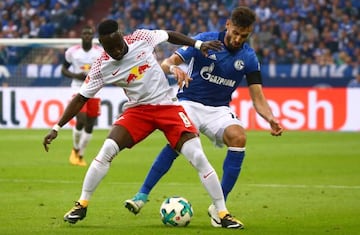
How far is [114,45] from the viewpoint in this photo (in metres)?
9.18

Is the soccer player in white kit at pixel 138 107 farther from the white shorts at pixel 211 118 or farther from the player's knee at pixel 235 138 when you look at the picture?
the white shorts at pixel 211 118

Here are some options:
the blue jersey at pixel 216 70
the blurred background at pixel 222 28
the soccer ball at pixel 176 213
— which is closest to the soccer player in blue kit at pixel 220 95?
the blue jersey at pixel 216 70

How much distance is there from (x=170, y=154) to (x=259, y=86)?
127 centimetres

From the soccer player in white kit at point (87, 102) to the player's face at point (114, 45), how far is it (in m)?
7.84

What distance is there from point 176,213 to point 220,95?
168 cm

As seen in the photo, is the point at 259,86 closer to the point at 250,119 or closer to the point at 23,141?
the point at 23,141

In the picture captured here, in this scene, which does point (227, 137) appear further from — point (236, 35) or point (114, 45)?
point (114, 45)

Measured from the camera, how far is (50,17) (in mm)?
34844

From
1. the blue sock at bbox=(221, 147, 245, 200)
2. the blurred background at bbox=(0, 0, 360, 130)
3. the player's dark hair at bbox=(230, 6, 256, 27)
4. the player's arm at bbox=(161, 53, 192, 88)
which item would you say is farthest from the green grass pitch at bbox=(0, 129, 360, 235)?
the blurred background at bbox=(0, 0, 360, 130)

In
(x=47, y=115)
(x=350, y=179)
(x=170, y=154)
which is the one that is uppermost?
(x=170, y=154)

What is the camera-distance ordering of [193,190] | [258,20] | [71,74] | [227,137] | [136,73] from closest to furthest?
1. [136,73]
2. [227,137]
3. [193,190]
4. [71,74]
5. [258,20]

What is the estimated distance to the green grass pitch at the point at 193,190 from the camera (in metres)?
9.52

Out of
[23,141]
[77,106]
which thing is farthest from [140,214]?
[23,141]

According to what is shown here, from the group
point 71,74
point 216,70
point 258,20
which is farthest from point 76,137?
point 258,20
